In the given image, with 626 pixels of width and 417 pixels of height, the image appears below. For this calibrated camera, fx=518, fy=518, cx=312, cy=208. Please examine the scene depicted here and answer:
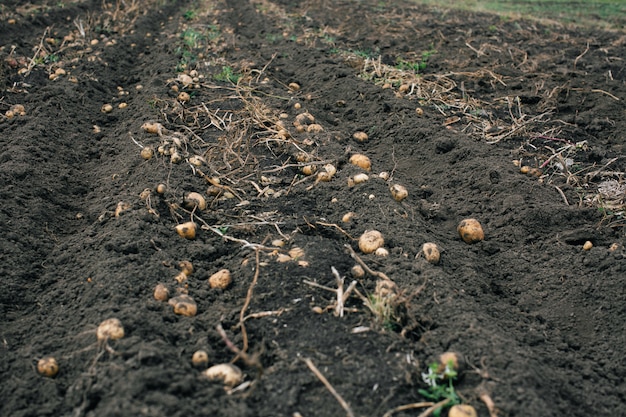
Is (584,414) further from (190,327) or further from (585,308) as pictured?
(190,327)

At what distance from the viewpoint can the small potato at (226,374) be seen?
79.0 inches

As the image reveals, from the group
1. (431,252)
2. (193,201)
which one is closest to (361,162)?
(431,252)

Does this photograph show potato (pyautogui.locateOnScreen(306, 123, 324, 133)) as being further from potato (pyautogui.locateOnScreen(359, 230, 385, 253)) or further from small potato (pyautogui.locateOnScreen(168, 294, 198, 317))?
small potato (pyautogui.locateOnScreen(168, 294, 198, 317))

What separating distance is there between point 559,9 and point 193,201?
34.5ft

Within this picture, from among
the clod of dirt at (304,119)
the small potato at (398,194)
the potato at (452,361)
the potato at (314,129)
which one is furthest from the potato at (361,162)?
the potato at (452,361)

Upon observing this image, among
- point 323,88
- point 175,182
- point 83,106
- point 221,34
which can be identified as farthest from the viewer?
point 221,34

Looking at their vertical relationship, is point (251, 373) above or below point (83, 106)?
above

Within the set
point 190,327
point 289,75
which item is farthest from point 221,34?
point 190,327

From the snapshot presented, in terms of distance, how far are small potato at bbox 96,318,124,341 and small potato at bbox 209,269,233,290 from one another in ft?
1.85

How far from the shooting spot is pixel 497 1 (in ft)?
39.7

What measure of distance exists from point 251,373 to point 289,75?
4.58 m

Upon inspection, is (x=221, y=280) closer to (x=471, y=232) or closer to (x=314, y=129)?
(x=471, y=232)

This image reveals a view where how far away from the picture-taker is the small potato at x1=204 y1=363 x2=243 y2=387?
201cm

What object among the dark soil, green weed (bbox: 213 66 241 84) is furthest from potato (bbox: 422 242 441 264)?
green weed (bbox: 213 66 241 84)
